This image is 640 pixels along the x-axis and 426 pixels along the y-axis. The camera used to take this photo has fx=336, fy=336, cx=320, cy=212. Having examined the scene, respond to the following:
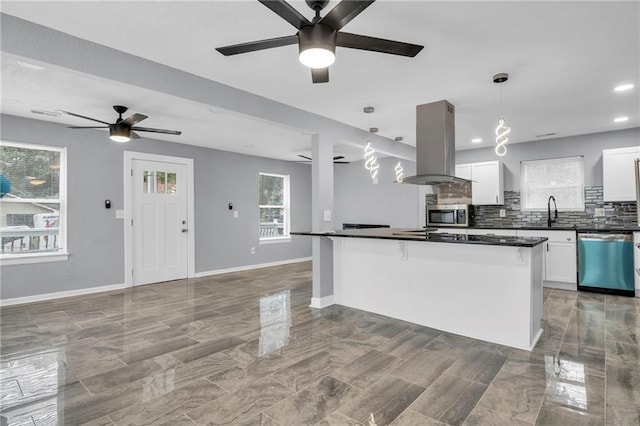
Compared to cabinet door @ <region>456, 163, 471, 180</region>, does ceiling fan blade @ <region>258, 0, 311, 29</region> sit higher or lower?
higher

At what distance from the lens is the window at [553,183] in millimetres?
5566

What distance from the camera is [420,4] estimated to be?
210 cm

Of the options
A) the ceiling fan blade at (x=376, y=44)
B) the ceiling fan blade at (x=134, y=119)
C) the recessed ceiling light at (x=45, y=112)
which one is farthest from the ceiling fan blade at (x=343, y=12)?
the recessed ceiling light at (x=45, y=112)

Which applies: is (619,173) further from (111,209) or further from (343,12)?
(111,209)

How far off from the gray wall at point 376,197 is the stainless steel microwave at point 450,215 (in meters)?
0.50

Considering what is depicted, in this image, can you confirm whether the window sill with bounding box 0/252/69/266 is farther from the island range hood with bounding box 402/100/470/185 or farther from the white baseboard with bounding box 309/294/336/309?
the island range hood with bounding box 402/100/470/185

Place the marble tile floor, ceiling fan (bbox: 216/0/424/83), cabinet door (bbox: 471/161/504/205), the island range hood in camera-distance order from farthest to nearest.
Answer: cabinet door (bbox: 471/161/504/205)
the island range hood
the marble tile floor
ceiling fan (bbox: 216/0/424/83)

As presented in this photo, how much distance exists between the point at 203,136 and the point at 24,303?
132 inches

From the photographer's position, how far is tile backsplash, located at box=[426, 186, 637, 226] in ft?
17.0

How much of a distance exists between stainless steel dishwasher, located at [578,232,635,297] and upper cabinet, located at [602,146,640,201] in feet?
2.57

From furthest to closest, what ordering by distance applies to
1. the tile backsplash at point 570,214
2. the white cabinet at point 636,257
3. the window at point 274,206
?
1. the window at point 274,206
2. the tile backsplash at point 570,214
3. the white cabinet at point 636,257

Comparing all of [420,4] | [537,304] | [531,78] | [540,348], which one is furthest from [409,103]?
[540,348]

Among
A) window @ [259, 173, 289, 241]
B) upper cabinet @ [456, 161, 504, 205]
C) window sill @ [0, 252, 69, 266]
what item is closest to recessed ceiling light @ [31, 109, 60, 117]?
window sill @ [0, 252, 69, 266]

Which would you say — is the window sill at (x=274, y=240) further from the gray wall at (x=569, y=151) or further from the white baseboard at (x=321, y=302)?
the gray wall at (x=569, y=151)
